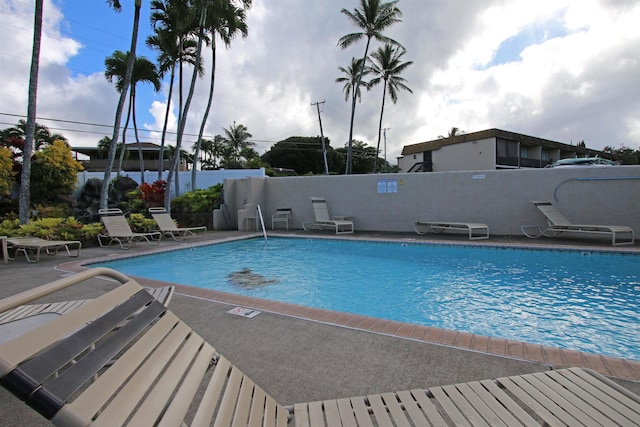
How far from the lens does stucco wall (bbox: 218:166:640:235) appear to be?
358 inches

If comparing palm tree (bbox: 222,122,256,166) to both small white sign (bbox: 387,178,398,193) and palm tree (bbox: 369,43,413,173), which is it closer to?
palm tree (bbox: 369,43,413,173)

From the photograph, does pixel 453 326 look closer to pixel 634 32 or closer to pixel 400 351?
pixel 400 351

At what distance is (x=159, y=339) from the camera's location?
142 centimetres

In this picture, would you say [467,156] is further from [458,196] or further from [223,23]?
[223,23]

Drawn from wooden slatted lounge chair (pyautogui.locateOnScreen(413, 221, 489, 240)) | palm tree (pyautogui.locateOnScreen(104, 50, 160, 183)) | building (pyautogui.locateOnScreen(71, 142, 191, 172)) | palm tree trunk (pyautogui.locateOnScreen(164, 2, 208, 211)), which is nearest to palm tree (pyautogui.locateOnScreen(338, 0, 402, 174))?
palm tree (pyautogui.locateOnScreen(104, 50, 160, 183))

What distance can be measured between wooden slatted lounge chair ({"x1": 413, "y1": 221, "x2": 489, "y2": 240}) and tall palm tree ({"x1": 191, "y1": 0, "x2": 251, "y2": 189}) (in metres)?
11.6

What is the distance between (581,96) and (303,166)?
4181cm

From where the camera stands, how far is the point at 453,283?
19.7ft

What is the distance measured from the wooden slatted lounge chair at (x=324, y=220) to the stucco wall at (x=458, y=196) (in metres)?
0.36

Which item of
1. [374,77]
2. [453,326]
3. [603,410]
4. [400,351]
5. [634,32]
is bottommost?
[453,326]

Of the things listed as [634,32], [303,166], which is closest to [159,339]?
[634,32]

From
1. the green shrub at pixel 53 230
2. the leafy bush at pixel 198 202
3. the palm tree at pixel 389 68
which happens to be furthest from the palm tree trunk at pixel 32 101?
the palm tree at pixel 389 68

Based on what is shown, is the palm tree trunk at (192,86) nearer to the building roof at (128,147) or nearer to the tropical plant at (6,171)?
the tropical plant at (6,171)

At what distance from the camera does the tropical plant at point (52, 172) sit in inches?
572
